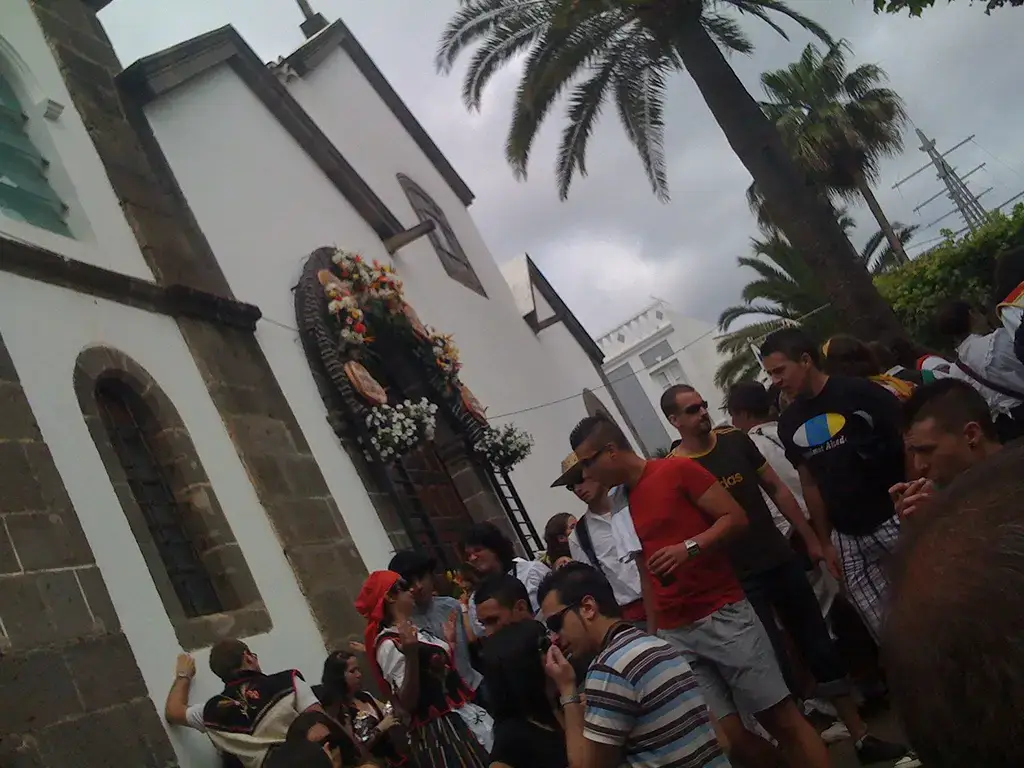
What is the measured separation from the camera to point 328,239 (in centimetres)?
981

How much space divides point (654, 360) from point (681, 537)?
3655 cm

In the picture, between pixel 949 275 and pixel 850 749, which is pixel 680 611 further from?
pixel 949 275

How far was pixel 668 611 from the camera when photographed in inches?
151

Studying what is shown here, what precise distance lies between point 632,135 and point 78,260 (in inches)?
319

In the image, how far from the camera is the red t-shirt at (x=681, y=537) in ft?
12.4

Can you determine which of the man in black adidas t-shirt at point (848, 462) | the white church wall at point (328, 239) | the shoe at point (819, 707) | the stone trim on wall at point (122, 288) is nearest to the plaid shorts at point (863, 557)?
the man in black adidas t-shirt at point (848, 462)

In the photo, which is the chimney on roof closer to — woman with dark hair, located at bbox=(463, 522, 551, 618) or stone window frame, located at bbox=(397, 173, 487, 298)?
stone window frame, located at bbox=(397, 173, 487, 298)

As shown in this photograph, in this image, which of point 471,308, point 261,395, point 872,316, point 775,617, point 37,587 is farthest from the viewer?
point 471,308

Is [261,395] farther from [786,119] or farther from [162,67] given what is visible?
[786,119]

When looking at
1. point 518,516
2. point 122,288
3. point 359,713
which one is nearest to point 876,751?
point 359,713

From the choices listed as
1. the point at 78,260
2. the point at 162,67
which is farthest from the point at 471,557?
the point at 162,67

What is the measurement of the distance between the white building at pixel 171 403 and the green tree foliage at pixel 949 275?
8462 mm

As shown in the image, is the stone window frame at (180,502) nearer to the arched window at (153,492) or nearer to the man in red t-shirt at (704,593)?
the arched window at (153,492)

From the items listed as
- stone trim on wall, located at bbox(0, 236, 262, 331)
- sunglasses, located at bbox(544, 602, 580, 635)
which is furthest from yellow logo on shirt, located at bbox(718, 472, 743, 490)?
stone trim on wall, located at bbox(0, 236, 262, 331)
